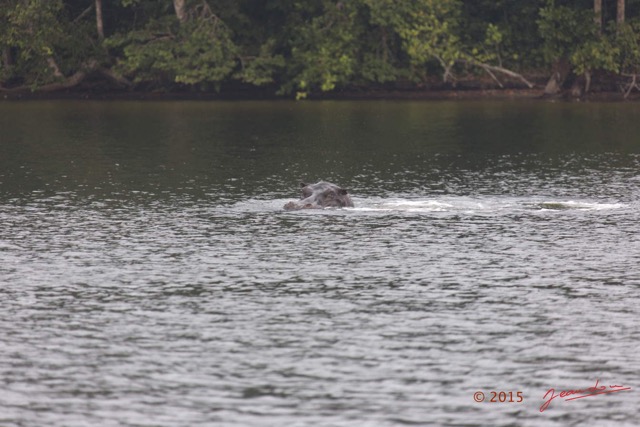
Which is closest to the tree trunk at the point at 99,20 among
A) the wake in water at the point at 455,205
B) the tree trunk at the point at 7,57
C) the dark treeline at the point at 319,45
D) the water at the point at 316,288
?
the dark treeline at the point at 319,45

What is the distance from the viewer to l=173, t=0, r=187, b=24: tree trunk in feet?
261

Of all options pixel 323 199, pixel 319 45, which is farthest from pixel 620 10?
pixel 323 199

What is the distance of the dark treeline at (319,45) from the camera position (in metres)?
76.5

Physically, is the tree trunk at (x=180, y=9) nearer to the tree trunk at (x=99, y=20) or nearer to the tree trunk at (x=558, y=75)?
the tree trunk at (x=99, y=20)

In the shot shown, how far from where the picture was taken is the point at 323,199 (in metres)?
32.2

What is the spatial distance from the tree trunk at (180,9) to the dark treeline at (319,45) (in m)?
0.08

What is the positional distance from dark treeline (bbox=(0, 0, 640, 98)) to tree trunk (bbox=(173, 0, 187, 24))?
0.08m

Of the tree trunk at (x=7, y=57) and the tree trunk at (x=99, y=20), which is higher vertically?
the tree trunk at (x=99, y=20)

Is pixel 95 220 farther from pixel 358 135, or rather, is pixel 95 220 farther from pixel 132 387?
pixel 358 135

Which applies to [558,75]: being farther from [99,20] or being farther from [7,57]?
[7,57]

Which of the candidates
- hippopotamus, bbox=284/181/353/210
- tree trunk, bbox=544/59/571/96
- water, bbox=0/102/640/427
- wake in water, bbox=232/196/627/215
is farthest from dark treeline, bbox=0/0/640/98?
hippopotamus, bbox=284/181/353/210

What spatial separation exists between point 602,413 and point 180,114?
168ft

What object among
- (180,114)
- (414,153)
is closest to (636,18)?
(180,114)

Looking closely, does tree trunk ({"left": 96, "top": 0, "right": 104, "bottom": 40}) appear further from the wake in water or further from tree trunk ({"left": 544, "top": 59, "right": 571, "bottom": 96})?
the wake in water
